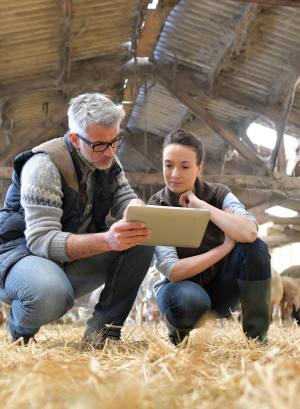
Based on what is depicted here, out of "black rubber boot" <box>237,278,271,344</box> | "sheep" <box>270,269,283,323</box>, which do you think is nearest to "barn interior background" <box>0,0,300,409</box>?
"sheep" <box>270,269,283,323</box>

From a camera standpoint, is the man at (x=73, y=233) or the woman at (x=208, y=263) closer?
the man at (x=73, y=233)

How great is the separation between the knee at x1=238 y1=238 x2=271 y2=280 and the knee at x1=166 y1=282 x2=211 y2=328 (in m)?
0.22

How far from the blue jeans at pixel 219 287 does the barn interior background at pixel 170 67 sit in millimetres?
4057

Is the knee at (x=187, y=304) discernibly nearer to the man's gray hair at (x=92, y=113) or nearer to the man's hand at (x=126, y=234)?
the man's hand at (x=126, y=234)

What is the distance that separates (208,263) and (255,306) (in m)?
0.32

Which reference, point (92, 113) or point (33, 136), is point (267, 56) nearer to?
point (33, 136)

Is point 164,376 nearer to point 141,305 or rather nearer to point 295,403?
point 295,403

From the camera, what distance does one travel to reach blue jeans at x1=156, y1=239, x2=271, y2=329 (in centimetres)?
273

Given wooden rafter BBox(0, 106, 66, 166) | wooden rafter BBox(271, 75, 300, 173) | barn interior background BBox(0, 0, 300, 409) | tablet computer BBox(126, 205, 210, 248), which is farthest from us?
wooden rafter BBox(0, 106, 66, 166)

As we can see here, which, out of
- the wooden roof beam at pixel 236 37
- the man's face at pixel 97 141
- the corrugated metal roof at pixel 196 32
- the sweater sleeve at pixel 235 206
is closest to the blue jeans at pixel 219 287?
the sweater sleeve at pixel 235 206

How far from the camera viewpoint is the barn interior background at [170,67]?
6.77 metres

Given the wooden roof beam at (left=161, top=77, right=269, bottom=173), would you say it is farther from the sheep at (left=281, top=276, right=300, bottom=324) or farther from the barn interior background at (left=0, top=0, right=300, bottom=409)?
the sheep at (left=281, top=276, right=300, bottom=324)

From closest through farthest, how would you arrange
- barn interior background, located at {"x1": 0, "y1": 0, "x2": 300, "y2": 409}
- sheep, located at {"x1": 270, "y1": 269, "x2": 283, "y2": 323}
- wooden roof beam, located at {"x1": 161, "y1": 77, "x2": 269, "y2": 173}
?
barn interior background, located at {"x1": 0, "y1": 0, "x2": 300, "y2": 409} < sheep, located at {"x1": 270, "y1": 269, "x2": 283, "y2": 323} < wooden roof beam, located at {"x1": 161, "y1": 77, "x2": 269, "y2": 173}

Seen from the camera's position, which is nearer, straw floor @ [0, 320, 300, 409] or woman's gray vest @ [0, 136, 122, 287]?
straw floor @ [0, 320, 300, 409]
